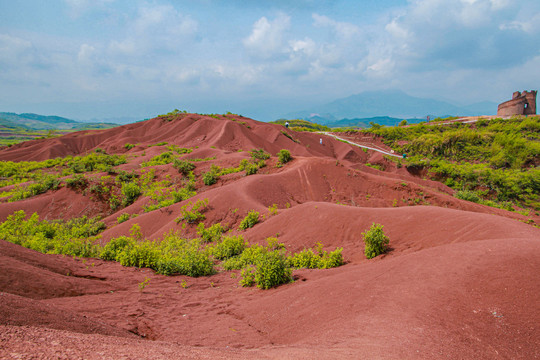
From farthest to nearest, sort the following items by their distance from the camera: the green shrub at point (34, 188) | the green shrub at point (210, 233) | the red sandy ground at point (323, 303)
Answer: the green shrub at point (34, 188)
the green shrub at point (210, 233)
the red sandy ground at point (323, 303)

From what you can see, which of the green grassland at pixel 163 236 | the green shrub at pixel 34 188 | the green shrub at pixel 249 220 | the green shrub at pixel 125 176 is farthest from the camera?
the green shrub at pixel 125 176

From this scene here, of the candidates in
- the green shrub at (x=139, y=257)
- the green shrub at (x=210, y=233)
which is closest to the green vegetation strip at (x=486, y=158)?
the green shrub at (x=210, y=233)

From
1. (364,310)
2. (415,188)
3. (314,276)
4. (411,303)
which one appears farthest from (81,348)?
(415,188)

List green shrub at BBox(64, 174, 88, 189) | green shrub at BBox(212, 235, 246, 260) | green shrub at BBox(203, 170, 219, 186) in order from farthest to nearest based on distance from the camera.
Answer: green shrub at BBox(203, 170, 219, 186), green shrub at BBox(64, 174, 88, 189), green shrub at BBox(212, 235, 246, 260)

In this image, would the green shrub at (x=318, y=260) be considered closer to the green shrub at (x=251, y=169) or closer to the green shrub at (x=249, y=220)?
the green shrub at (x=249, y=220)

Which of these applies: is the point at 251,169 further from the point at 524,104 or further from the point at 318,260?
the point at 524,104

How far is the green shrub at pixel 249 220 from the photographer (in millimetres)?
12242

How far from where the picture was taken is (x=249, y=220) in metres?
12.3

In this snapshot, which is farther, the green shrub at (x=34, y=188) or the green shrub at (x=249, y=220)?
the green shrub at (x=34, y=188)

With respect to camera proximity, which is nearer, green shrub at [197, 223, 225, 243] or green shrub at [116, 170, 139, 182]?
green shrub at [197, 223, 225, 243]

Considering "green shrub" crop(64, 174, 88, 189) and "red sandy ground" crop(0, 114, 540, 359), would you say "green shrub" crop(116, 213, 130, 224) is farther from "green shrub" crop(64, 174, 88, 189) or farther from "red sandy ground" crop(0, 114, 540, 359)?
"red sandy ground" crop(0, 114, 540, 359)

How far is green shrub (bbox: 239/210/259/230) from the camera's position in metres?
12.2

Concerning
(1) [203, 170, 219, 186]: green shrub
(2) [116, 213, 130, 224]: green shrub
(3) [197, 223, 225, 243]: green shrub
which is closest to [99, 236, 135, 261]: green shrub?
(3) [197, 223, 225, 243]: green shrub

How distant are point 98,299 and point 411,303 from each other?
6.09 meters
